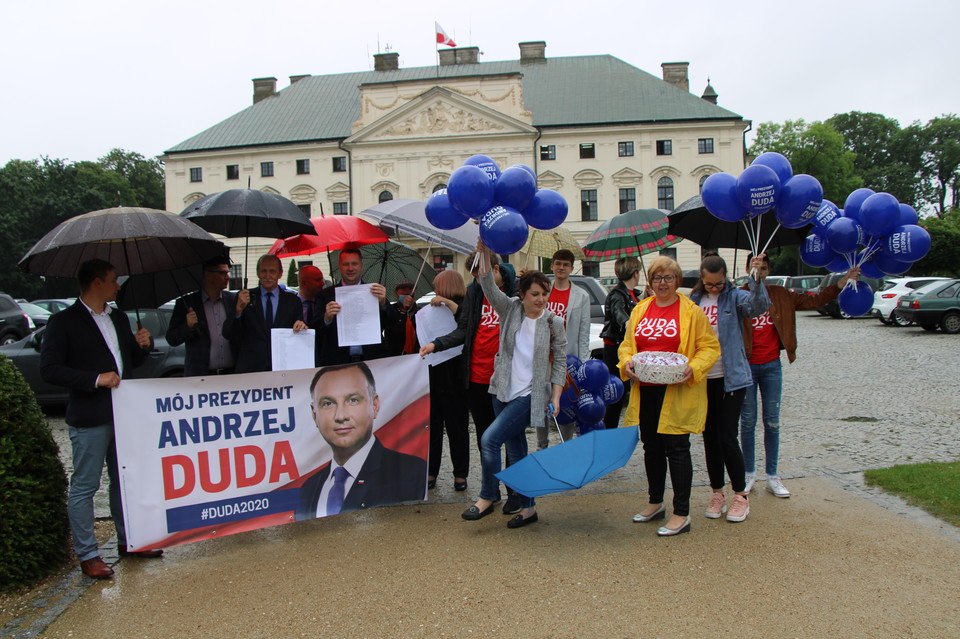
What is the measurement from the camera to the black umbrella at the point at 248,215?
18.0 ft

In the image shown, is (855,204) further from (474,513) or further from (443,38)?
(443,38)

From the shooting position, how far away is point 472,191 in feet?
16.6

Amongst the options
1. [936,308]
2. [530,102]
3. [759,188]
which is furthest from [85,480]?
[530,102]

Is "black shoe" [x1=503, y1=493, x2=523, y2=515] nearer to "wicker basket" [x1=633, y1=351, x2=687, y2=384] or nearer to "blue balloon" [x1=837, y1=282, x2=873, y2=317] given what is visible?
"wicker basket" [x1=633, y1=351, x2=687, y2=384]

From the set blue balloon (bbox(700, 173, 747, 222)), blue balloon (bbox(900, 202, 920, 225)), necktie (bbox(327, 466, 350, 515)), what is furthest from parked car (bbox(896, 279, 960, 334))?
necktie (bbox(327, 466, 350, 515))

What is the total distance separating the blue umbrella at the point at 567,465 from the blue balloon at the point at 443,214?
1.95 meters

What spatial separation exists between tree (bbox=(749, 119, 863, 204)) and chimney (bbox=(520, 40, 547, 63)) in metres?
20.5

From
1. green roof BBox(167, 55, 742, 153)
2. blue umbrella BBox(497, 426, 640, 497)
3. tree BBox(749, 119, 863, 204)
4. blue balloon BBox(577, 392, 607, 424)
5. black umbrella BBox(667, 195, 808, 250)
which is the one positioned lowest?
blue umbrella BBox(497, 426, 640, 497)

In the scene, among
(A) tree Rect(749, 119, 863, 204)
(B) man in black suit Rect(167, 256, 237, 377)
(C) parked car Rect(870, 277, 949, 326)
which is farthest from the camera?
(A) tree Rect(749, 119, 863, 204)

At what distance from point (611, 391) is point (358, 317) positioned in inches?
83.7

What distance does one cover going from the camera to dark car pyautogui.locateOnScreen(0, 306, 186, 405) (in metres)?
9.95

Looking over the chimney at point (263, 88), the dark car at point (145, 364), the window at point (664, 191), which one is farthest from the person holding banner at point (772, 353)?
the chimney at point (263, 88)

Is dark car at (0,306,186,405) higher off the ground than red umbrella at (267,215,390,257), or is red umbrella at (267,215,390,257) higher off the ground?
red umbrella at (267,215,390,257)

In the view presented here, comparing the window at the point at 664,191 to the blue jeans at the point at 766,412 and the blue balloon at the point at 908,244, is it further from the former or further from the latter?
the blue jeans at the point at 766,412
